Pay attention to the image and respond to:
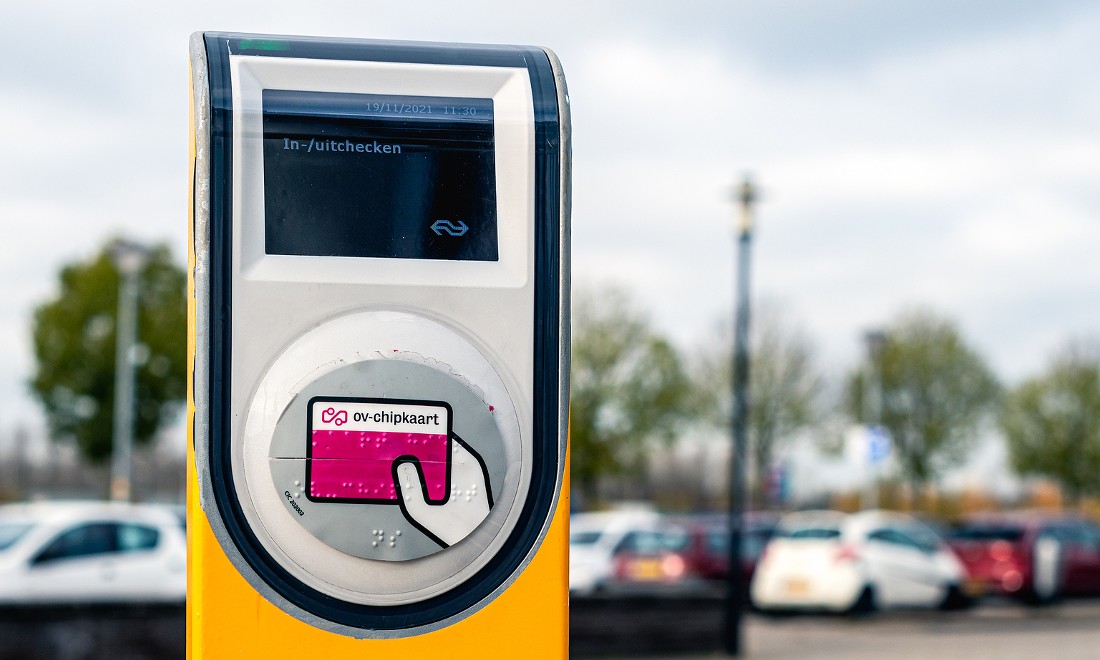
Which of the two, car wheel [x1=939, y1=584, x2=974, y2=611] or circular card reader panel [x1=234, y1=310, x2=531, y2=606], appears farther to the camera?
car wheel [x1=939, y1=584, x2=974, y2=611]

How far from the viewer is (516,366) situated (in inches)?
115

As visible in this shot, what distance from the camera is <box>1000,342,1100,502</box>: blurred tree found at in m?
49.0

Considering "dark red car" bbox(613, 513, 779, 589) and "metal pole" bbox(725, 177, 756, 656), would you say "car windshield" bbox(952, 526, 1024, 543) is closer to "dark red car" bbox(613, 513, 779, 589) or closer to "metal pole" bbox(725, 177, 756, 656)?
"dark red car" bbox(613, 513, 779, 589)

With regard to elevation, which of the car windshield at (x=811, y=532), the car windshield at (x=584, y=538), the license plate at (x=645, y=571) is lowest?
the license plate at (x=645, y=571)

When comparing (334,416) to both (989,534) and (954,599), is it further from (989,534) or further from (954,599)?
(989,534)

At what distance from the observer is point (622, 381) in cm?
4791

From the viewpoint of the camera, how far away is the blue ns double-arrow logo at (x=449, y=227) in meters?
2.91

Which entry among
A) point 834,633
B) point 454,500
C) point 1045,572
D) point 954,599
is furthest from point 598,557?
point 454,500

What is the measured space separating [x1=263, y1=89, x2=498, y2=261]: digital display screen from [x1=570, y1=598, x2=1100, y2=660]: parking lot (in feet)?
34.6

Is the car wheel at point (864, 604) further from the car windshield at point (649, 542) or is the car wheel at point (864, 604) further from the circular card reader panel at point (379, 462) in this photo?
the circular card reader panel at point (379, 462)

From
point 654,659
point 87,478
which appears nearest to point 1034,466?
point 87,478

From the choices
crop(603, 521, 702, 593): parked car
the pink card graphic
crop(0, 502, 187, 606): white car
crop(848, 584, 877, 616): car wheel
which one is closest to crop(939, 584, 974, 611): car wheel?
crop(848, 584, 877, 616): car wheel

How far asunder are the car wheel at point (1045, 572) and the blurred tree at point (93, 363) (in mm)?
38231

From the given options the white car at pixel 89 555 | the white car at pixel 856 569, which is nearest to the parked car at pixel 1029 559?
the white car at pixel 856 569
